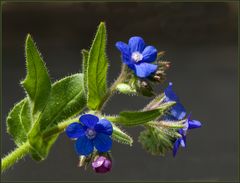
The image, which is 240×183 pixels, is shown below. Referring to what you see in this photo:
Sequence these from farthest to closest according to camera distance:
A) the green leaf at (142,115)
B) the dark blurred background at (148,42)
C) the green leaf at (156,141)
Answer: the dark blurred background at (148,42) → the green leaf at (156,141) → the green leaf at (142,115)

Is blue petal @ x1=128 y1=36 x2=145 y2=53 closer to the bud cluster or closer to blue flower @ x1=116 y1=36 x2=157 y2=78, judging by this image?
blue flower @ x1=116 y1=36 x2=157 y2=78

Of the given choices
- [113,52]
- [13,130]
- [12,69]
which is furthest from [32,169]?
[13,130]

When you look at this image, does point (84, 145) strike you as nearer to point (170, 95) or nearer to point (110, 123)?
point (110, 123)

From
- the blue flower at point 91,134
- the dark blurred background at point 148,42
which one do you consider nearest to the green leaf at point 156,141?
the blue flower at point 91,134

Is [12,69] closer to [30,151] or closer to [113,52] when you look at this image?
[113,52]

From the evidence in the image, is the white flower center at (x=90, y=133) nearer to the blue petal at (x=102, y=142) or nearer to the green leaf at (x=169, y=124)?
the blue petal at (x=102, y=142)

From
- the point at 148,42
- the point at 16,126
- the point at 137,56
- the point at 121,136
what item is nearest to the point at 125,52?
the point at 137,56

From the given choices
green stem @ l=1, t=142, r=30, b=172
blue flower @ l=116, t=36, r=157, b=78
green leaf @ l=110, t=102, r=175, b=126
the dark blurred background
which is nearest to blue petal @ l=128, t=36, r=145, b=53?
blue flower @ l=116, t=36, r=157, b=78
